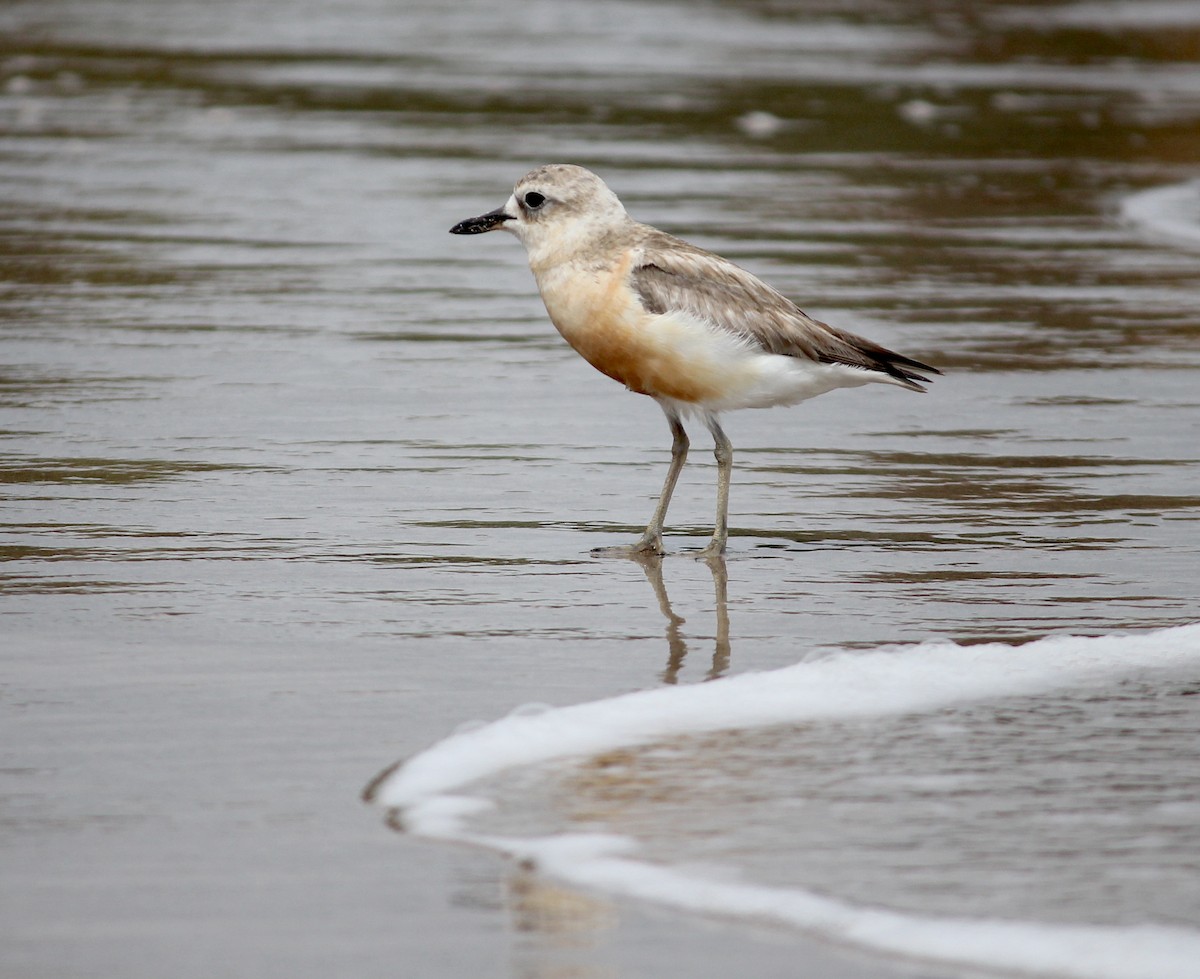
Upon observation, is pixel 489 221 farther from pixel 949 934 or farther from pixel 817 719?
pixel 949 934

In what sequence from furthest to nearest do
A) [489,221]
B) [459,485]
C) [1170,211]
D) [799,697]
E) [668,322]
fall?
[1170,211]
[459,485]
[489,221]
[668,322]
[799,697]

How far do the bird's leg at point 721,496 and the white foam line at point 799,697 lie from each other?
4.34ft

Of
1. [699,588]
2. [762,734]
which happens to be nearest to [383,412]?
[699,588]

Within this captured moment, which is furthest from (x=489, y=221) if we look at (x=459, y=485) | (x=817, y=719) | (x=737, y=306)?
(x=817, y=719)

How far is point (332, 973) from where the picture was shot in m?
3.74

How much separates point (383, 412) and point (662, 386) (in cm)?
219

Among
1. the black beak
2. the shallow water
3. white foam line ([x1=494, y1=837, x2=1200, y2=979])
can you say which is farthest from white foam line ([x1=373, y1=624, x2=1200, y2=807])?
the black beak

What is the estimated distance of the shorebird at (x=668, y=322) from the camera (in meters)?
6.90

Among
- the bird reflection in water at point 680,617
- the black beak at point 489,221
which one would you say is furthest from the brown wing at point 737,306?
the bird reflection in water at point 680,617

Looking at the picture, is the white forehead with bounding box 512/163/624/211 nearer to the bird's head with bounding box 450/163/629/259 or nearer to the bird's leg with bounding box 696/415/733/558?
the bird's head with bounding box 450/163/629/259

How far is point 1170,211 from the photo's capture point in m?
14.8

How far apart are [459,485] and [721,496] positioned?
3.89 ft

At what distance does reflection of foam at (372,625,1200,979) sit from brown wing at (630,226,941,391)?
63.0 inches

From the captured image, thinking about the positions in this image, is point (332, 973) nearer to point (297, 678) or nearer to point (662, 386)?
point (297, 678)
